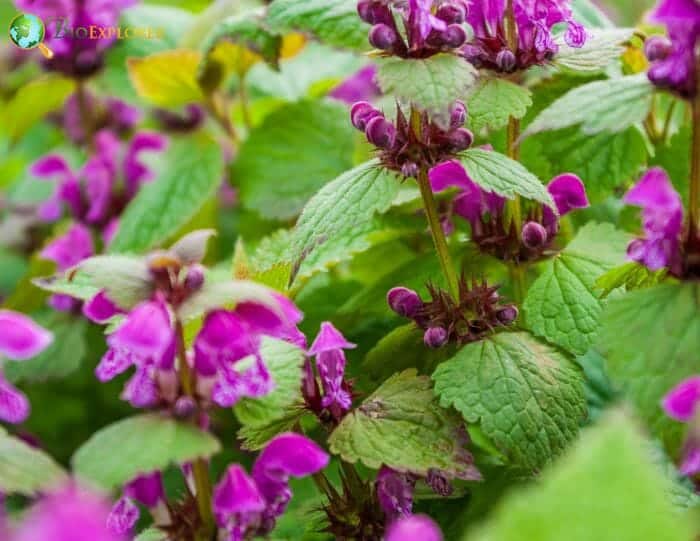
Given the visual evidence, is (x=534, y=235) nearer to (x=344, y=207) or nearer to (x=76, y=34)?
(x=344, y=207)

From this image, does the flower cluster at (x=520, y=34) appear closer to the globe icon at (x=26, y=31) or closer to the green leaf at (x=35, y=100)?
the globe icon at (x=26, y=31)

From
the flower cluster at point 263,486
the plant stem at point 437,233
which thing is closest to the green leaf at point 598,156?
the plant stem at point 437,233

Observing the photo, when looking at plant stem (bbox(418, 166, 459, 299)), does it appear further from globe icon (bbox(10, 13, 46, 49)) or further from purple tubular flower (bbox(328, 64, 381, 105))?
purple tubular flower (bbox(328, 64, 381, 105))

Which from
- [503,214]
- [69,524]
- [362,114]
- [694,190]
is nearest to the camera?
[69,524]

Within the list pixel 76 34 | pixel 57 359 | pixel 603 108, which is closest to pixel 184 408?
pixel 603 108

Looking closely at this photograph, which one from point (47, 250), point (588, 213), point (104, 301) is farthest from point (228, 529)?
point (47, 250)

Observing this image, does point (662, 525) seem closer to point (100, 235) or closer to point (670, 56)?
point (670, 56)
